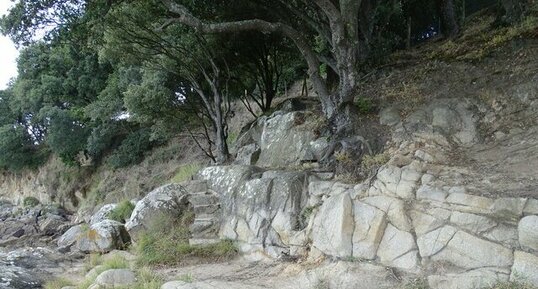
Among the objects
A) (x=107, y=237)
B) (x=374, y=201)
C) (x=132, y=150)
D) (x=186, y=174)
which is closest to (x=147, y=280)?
(x=374, y=201)

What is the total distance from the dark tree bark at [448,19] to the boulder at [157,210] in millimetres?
10314

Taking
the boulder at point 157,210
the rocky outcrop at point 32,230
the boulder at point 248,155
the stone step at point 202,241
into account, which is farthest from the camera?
the rocky outcrop at point 32,230

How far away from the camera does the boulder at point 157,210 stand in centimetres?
1072

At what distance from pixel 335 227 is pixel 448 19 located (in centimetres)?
1092

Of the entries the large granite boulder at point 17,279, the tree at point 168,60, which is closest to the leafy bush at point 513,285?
the tree at point 168,60

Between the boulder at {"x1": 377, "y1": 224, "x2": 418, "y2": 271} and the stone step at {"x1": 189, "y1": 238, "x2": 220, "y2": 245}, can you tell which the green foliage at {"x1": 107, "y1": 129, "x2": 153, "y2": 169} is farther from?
the boulder at {"x1": 377, "y1": 224, "x2": 418, "y2": 271}

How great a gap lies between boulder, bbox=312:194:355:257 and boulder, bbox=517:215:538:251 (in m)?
2.43

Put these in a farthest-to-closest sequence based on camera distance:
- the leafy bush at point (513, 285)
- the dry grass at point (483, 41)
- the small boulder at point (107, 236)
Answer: the small boulder at point (107, 236) → the dry grass at point (483, 41) → the leafy bush at point (513, 285)

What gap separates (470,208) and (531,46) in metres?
5.17

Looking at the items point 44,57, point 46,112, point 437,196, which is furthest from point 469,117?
point 44,57

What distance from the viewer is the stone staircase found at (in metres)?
9.96

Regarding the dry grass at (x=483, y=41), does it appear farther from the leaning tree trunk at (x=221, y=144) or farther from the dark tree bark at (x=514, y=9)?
the leaning tree trunk at (x=221, y=144)

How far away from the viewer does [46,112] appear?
28.0 meters

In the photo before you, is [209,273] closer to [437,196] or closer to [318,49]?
[437,196]
